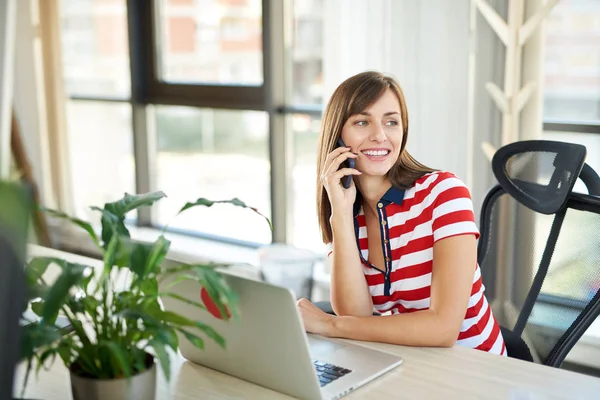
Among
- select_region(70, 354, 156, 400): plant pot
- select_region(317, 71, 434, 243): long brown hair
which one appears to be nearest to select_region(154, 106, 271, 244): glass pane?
select_region(317, 71, 434, 243): long brown hair

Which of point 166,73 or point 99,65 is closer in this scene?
point 166,73

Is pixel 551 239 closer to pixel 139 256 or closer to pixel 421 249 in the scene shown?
pixel 421 249

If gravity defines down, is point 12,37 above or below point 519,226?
above

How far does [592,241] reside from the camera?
5.18 ft

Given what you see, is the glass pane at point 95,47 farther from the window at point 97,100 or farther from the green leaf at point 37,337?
the green leaf at point 37,337

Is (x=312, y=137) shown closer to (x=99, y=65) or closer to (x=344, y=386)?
(x=99, y=65)

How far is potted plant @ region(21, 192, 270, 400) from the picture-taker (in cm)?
99

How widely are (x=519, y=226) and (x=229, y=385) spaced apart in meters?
0.82

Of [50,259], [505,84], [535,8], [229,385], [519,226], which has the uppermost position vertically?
[535,8]

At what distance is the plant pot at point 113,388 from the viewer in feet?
3.39

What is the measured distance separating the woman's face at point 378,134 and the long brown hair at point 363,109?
0.02 m

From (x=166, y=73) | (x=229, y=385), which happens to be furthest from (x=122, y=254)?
(x=166, y=73)

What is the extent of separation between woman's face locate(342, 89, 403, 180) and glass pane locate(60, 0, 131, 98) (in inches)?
94.0

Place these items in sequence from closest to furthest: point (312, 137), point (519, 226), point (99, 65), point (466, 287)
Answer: point (466, 287) < point (519, 226) < point (312, 137) < point (99, 65)
